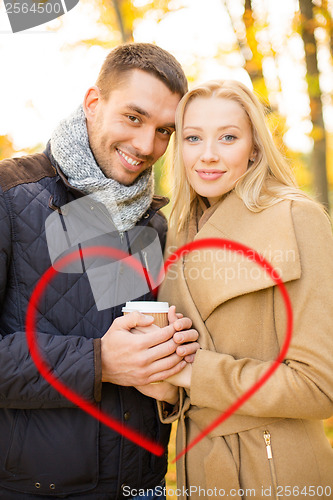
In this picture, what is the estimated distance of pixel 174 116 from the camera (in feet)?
9.28

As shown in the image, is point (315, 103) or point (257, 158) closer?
point (257, 158)

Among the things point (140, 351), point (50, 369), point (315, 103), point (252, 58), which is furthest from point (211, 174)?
point (315, 103)

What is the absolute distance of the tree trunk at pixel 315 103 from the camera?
16.1 feet

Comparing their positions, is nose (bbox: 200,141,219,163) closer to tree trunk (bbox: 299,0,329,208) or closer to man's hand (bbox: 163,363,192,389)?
man's hand (bbox: 163,363,192,389)

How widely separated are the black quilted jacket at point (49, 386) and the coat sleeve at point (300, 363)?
51cm

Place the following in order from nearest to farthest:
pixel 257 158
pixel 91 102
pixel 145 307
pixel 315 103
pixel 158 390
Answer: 1. pixel 145 307
2. pixel 158 390
3. pixel 257 158
4. pixel 91 102
5. pixel 315 103

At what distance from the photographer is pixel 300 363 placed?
84.1 inches

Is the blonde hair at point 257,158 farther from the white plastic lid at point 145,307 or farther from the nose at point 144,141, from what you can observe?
the white plastic lid at point 145,307

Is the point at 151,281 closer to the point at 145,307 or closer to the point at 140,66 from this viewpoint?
the point at 145,307

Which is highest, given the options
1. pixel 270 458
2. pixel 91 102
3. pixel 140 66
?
pixel 140 66


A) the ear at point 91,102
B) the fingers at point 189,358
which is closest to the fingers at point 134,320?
the fingers at point 189,358

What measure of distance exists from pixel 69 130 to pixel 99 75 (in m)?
0.48

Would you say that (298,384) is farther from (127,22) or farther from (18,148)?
(18,148)

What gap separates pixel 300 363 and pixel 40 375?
1.17 meters
